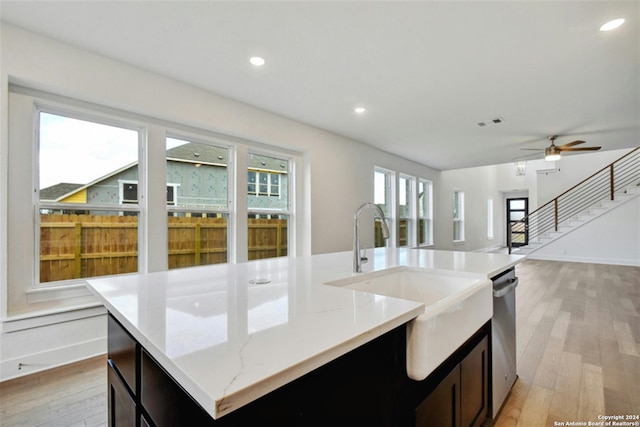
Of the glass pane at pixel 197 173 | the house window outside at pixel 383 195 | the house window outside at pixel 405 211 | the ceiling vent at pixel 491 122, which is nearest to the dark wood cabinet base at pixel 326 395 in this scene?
Result: the glass pane at pixel 197 173

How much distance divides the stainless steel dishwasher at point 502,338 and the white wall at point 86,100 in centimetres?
Answer: 283

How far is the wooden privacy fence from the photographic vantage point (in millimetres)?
2537

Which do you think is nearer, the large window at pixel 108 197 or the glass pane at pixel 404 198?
the large window at pixel 108 197

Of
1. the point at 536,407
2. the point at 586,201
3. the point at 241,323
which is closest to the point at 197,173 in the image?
the point at 241,323

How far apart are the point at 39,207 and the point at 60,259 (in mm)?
463

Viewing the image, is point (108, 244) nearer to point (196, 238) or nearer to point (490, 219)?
point (196, 238)

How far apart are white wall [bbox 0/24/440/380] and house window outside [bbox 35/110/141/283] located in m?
0.26

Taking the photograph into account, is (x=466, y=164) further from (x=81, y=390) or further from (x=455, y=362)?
(x=81, y=390)

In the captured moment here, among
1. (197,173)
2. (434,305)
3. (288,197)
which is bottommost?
(434,305)

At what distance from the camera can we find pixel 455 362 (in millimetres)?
1259

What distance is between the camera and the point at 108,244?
2820 mm

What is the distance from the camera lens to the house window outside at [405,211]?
6.57m

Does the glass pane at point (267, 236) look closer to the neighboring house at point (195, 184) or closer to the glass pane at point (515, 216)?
the neighboring house at point (195, 184)

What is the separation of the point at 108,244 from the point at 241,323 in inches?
105
